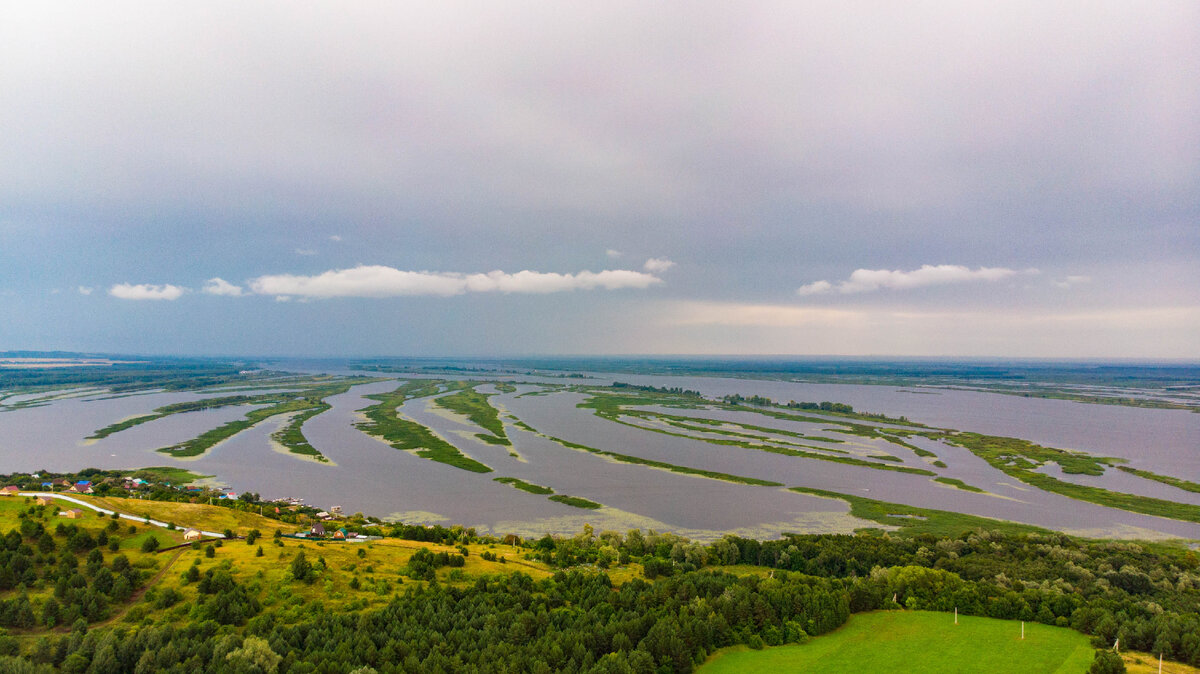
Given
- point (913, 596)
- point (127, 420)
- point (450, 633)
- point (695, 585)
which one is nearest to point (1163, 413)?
point (913, 596)

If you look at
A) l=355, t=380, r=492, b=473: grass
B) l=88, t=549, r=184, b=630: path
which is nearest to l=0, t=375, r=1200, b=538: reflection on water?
l=355, t=380, r=492, b=473: grass

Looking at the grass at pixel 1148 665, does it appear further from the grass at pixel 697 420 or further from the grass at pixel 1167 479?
the grass at pixel 1167 479

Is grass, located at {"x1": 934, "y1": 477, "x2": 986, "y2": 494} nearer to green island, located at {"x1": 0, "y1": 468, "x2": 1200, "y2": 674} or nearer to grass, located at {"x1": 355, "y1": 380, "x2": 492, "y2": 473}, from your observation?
Result: green island, located at {"x1": 0, "y1": 468, "x2": 1200, "y2": 674}

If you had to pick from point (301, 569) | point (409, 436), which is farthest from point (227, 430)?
point (301, 569)

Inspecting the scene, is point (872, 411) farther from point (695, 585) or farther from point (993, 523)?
point (695, 585)

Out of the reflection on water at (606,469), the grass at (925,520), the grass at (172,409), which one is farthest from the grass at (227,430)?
the grass at (925,520)

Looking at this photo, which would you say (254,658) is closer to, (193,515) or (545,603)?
(545,603)
